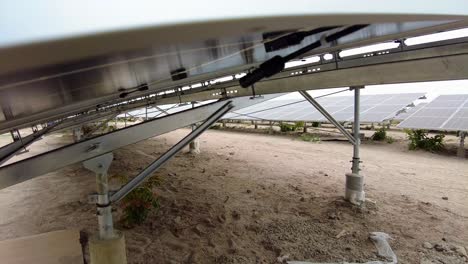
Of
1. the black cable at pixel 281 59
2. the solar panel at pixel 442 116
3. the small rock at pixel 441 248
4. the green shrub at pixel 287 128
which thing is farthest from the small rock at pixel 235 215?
the green shrub at pixel 287 128

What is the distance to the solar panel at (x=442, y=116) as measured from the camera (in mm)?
A: 5742

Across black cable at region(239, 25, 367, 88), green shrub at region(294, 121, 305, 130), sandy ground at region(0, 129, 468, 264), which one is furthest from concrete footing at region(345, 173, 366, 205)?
green shrub at region(294, 121, 305, 130)

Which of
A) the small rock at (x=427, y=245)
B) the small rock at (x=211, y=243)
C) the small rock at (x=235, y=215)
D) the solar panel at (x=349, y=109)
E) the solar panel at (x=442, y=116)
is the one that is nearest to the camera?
the small rock at (x=427, y=245)

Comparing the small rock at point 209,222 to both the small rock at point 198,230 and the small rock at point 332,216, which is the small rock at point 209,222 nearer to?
the small rock at point 198,230

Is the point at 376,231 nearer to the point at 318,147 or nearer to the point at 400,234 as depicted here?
the point at 400,234

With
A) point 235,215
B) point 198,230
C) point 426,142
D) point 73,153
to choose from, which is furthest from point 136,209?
point 426,142

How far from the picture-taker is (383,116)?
6.87 meters

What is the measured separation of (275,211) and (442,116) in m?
5.14

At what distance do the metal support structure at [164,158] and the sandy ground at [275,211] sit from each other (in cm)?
110

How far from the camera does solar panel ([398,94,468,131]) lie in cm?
574

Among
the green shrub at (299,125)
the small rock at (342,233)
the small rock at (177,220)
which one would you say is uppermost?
the small rock at (177,220)

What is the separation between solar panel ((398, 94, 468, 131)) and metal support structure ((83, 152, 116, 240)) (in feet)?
20.2

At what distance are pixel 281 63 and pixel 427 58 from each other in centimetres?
125

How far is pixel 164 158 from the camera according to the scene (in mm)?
1768
